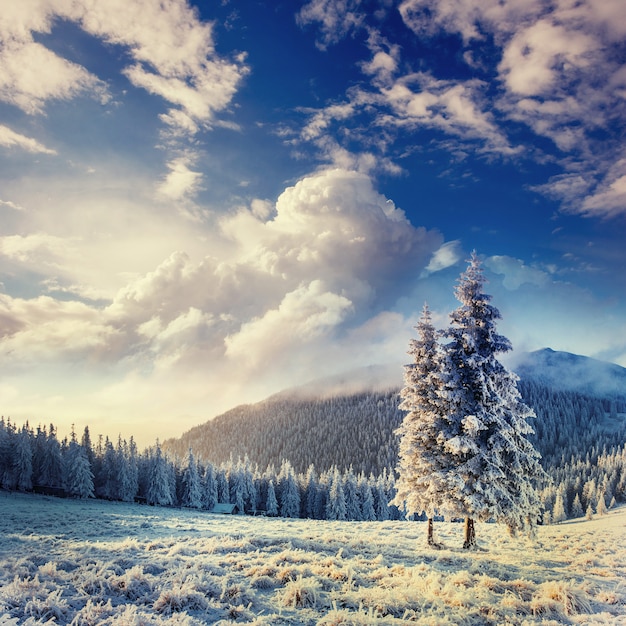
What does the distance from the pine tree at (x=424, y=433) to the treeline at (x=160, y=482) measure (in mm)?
71125

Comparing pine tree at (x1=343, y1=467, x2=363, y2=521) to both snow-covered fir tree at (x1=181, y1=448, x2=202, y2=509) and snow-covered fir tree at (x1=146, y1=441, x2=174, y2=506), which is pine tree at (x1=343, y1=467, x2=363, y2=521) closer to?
snow-covered fir tree at (x1=181, y1=448, x2=202, y2=509)

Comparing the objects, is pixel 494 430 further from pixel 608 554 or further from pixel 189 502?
pixel 189 502

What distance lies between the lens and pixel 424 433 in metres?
24.0

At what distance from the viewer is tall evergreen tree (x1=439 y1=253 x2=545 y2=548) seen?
21.3 metres

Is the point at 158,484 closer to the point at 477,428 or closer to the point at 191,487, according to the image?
the point at 191,487

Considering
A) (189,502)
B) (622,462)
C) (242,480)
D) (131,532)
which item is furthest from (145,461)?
(622,462)

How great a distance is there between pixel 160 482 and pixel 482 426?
83.5m

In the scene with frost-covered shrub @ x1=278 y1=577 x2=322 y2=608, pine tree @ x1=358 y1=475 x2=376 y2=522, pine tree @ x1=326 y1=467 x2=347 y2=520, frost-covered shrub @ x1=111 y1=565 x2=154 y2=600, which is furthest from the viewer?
pine tree @ x1=358 y1=475 x2=376 y2=522

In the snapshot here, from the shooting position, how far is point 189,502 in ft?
299

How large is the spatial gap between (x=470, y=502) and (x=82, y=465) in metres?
81.8

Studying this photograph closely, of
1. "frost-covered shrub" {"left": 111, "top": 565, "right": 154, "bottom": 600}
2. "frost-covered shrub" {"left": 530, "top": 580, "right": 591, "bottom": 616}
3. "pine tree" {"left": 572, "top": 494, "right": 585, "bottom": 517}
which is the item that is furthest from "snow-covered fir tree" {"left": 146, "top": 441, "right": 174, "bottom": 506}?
"pine tree" {"left": 572, "top": 494, "right": 585, "bottom": 517}

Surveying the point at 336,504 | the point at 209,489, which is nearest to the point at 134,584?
the point at 336,504

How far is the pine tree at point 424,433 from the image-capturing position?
906 inches

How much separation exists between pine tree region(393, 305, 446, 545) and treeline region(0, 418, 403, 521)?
71125 millimetres
